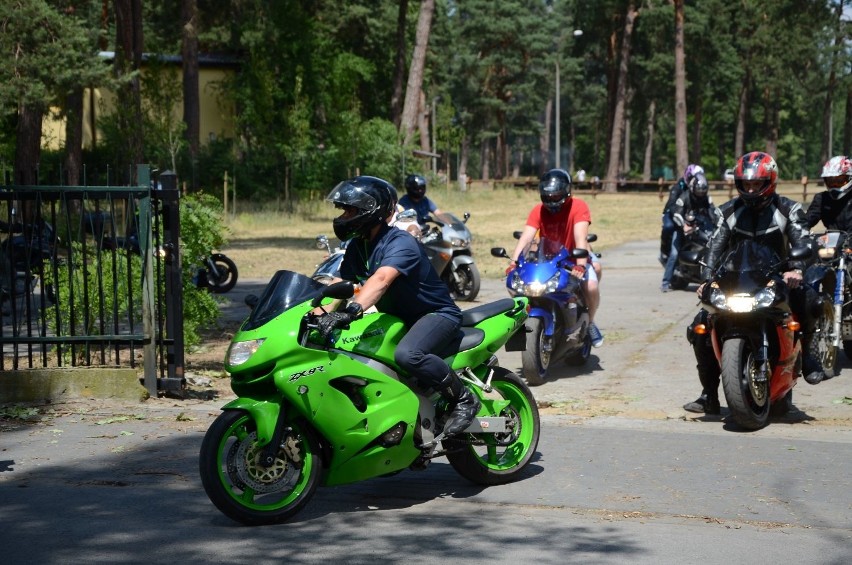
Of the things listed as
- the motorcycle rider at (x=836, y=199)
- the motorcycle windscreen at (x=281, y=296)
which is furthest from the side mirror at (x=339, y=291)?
the motorcycle rider at (x=836, y=199)

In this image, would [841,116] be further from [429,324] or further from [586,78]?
[429,324]

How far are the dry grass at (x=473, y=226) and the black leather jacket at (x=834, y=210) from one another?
5.58 metres

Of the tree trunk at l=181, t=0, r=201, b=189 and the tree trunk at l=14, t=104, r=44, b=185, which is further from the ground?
the tree trunk at l=181, t=0, r=201, b=189

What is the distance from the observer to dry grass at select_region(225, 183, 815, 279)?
24.2 m

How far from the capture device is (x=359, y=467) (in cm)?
634

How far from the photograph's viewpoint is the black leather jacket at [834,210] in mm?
10859

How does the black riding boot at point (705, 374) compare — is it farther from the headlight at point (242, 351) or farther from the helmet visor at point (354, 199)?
the headlight at point (242, 351)

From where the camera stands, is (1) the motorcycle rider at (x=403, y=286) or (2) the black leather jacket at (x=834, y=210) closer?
(1) the motorcycle rider at (x=403, y=286)

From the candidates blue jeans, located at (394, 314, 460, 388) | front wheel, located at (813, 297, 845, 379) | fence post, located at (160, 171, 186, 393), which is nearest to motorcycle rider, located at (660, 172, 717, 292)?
front wheel, located at (813, 297, 845, 379)

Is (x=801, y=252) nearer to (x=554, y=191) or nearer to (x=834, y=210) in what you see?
(x=834, y=210)

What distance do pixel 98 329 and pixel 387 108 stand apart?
59843 millimetres

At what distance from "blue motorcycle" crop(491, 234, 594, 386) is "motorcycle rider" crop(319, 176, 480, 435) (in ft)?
11.9

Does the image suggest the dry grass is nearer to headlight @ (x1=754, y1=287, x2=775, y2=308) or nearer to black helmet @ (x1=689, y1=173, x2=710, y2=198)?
black helmet @ (x1=689, y1=173, x2=710, y2=198)

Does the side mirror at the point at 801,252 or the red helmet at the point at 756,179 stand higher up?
the red helmet at the point at 756,179
